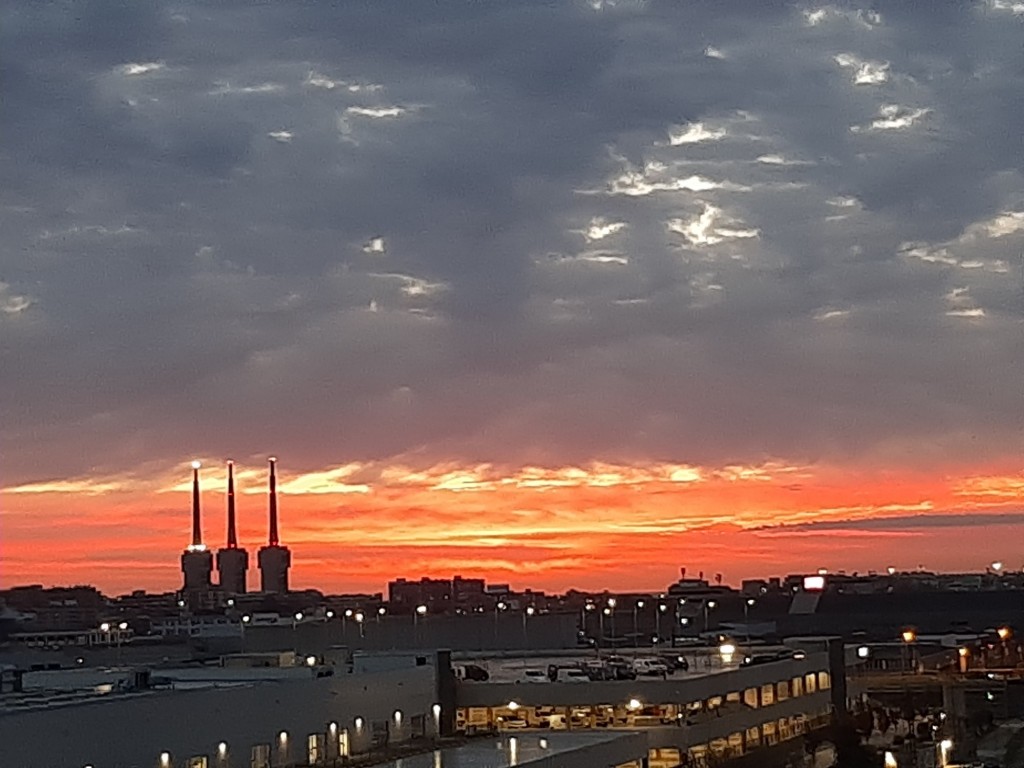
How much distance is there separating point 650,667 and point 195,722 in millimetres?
21075

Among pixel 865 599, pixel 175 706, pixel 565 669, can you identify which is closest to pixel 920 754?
pixel 565 669

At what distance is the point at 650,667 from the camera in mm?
46750

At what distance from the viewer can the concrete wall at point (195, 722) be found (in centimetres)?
2417

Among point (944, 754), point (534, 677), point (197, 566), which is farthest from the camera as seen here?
point (197, 566)

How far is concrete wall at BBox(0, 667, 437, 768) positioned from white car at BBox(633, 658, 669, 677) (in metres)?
9.33

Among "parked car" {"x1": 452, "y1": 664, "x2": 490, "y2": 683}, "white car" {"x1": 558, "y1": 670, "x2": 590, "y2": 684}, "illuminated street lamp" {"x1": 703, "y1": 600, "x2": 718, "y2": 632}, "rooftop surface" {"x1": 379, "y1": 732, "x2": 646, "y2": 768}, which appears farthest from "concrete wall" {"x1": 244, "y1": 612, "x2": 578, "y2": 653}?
"rooftop surface" {"x1": 379, "y1": 732, "x2": 646, "y2": 768}

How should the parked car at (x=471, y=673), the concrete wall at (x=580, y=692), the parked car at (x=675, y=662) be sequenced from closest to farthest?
the concrete wall at (x=580, y=692)
the parked car at (x=471, y=673)
the parked car at (x=675, y=662)

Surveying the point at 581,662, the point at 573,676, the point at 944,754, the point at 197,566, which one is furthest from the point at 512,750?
the point at 197,566

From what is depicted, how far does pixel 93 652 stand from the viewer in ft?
187

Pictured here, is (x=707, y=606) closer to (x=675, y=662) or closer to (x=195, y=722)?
(x=675, y=662)

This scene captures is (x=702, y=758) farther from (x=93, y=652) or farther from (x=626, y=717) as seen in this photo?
(x=93, y=652)

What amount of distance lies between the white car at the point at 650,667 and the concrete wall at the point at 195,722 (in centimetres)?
933

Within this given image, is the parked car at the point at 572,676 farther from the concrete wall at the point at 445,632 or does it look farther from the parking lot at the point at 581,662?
the concrete wall at the point at 445,632

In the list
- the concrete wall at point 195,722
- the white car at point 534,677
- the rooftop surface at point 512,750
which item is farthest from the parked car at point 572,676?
the rooftop surface at point 512,750
